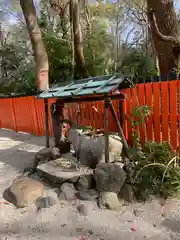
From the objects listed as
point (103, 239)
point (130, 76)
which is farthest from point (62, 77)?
point (103, 239)

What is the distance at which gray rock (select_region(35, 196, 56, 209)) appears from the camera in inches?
120

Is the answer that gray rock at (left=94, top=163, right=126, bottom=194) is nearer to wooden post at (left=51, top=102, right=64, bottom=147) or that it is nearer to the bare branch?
A: wooden post at (left=51, top=102, right=64, bottom=147)

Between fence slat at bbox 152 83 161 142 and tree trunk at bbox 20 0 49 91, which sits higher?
tree trunk at bbox 20 0 49 91

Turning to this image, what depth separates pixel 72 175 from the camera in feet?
11.5

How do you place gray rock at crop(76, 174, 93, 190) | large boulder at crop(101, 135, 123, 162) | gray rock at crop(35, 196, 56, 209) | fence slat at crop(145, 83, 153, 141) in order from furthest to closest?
1. fence slat at crop(145, 83, 153, 141)
2. large boulder at crop(101, 135, 123, 162)
3. gray rock at crop(76, 174, 93, 190)
4. gray rock at crop(35, 196, 56, 209)

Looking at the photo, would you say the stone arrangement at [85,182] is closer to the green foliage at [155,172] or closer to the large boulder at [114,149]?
the large boulder at [114,149]

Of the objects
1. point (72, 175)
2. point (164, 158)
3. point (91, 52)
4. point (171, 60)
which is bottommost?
point (72, 175)

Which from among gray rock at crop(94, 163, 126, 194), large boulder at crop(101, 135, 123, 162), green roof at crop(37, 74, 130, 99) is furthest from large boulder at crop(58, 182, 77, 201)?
green roof at crop(37, 74, 130, 99)

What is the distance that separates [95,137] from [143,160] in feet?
3.13

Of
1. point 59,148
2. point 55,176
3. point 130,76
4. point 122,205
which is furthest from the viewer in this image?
point 59,148

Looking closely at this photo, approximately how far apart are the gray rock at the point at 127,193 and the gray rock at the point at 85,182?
485 millimetres

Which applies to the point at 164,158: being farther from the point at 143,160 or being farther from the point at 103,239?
the point at 103,239

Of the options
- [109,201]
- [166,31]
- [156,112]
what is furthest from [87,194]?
[166,31]

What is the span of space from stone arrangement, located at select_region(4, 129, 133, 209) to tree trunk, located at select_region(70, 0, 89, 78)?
7.33 metres
